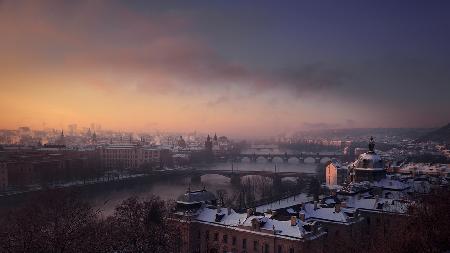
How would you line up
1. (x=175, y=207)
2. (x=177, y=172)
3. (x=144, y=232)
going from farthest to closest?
(x=177, y=172)
(x=175, y=207)
(x=144, y=232)

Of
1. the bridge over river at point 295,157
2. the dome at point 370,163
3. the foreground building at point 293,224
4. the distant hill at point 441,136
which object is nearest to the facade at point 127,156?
the bridge over river at point 295,157

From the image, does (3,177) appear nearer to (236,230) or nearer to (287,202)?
(287,202)

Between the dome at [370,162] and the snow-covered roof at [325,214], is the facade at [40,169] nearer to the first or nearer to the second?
the dome at [370,162]

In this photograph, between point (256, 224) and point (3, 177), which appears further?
point (3, 177)

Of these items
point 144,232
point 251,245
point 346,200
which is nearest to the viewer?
point 144,232

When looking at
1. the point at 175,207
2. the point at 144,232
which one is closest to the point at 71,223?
the point at 144,232

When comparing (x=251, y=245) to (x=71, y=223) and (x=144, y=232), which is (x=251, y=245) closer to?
(x=144, y=232)

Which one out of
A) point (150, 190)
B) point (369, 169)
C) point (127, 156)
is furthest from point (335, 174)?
point (127, 156)

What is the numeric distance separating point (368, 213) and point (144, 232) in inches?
452

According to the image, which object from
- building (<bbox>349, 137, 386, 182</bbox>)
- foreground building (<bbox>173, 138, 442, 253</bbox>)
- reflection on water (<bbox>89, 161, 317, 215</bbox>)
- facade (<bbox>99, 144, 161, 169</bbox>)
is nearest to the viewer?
foreground building (<bbox>173, 138, 442, 253</bbox>)

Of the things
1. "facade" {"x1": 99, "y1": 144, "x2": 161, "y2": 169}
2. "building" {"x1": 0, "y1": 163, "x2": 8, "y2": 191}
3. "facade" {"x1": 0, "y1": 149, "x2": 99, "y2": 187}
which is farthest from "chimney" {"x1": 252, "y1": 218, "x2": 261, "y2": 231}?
"facade" {"x1": 99, "y1": 144, "x2": 161, "y2": 169}

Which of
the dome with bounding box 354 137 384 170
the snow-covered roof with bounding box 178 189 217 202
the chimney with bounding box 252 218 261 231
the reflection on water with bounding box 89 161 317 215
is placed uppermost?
the dome with bounding box 354 137 384 170

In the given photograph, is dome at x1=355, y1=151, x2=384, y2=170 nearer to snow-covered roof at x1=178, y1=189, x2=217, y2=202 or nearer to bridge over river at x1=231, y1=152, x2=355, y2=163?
snow-covered roof at x1=178, y1=189, x2=217, y2=202

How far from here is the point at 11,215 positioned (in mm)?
22234
